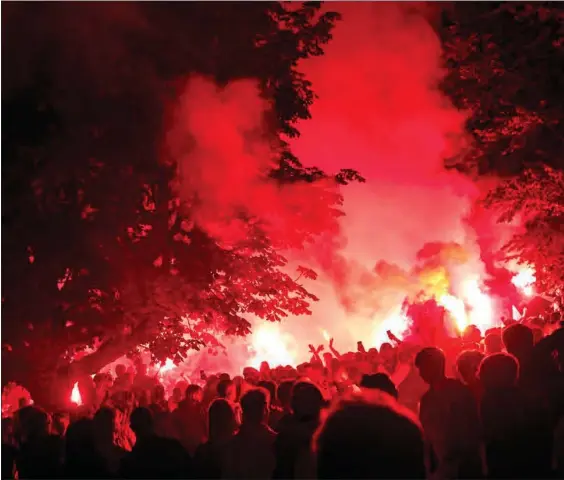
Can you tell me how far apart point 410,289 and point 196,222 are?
7861 mm

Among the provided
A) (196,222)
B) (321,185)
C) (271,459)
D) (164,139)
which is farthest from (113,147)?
(271,459)

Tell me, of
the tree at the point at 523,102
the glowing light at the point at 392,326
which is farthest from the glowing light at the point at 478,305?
the tree at the point at 523,102

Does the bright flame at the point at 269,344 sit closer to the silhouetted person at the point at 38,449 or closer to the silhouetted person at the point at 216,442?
the silhouetted person at the point at 38,449

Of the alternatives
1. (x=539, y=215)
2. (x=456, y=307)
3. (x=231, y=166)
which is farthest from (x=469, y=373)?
(x=456, y=307)

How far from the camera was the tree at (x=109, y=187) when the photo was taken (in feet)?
33.7

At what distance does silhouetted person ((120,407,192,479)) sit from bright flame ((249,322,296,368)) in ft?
46.6

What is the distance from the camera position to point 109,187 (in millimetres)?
10680

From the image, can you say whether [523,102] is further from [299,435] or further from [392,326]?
[299,435]

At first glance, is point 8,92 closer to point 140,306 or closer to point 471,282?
point 140,306

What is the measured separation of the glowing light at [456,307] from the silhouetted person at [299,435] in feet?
37.0

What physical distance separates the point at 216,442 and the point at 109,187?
23.7 ft

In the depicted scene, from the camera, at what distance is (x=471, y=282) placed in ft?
53.9

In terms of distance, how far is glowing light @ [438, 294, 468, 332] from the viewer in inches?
591

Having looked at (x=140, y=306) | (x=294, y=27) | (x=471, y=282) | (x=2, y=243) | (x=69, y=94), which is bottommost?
(x=140, y=306)
